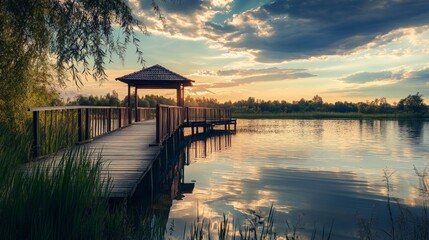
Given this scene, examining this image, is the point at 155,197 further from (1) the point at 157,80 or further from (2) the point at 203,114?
(2) the point at 203,114

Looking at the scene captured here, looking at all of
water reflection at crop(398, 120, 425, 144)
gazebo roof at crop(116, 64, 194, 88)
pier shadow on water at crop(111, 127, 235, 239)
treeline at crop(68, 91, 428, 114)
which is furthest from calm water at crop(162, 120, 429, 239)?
treeline at crop(68, 91, 428, 114)

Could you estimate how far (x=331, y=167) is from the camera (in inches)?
566

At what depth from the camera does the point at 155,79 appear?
22375 millimetres

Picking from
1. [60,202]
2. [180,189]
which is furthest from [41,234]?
[180,189]

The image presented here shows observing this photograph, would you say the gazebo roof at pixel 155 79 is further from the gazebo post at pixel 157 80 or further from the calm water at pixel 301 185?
the calm water at pixel 301 185

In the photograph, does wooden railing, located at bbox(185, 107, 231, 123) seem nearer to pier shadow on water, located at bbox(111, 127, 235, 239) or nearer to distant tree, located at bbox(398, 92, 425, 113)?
pier shadow on water, located at bbox(111, 127, 235, 239)

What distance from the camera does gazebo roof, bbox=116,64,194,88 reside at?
22.2m

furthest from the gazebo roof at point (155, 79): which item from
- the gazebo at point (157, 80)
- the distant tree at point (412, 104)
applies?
the distant tree at point (412, 104)

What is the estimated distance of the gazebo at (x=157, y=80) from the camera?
73.0ft

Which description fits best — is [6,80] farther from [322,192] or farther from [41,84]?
[322,192]

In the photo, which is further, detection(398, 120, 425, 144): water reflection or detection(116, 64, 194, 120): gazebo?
Result: detection(398, 120, 425, 144): water reflection

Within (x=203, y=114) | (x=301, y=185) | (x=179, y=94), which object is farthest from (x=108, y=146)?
(x=203, y=114)

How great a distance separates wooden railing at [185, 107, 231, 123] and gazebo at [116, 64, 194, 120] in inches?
141

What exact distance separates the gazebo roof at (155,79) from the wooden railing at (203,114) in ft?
13.6
